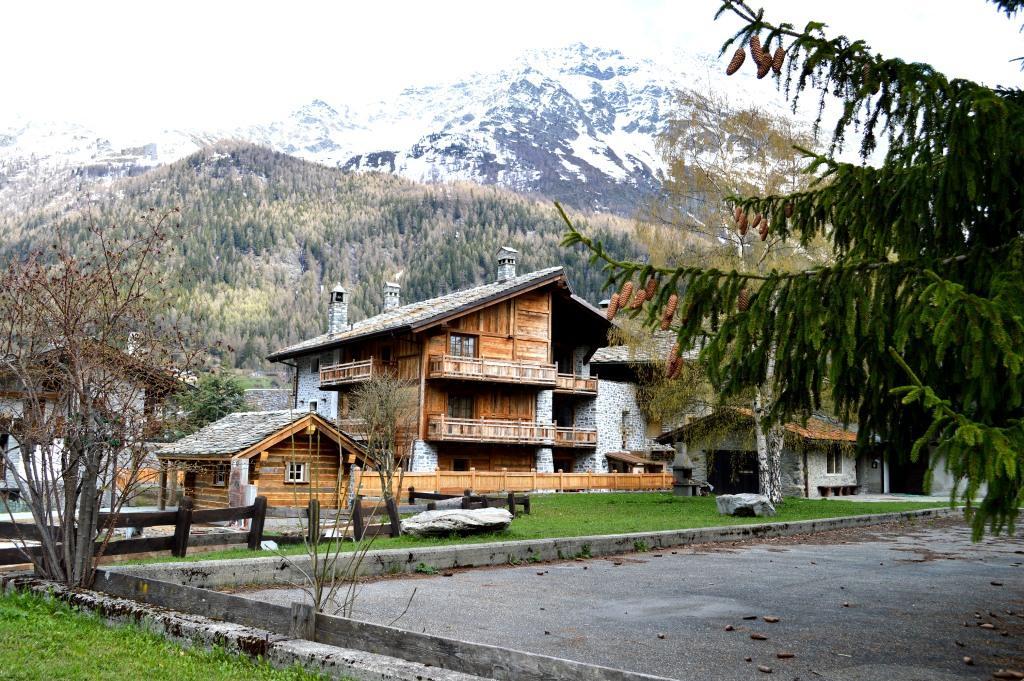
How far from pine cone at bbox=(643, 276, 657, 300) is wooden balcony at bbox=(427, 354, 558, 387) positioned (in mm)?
29969

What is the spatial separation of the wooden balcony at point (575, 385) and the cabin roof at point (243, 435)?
1978 centimetres

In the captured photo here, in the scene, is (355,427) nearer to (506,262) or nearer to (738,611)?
(506,262)

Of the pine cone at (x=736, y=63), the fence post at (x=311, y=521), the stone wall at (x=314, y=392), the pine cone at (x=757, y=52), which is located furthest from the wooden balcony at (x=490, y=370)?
the pine cone at (x=736, y=63)

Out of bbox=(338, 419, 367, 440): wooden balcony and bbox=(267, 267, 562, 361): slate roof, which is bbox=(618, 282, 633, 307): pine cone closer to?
bbox=(338, 419, 367, 440): wooden balcony

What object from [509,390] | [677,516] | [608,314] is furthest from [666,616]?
[509,390]

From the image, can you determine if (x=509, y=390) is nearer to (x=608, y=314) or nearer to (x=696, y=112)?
(x=696, y=112)

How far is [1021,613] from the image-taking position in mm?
8992

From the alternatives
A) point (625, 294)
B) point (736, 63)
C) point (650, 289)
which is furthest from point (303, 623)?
point (736, 63)

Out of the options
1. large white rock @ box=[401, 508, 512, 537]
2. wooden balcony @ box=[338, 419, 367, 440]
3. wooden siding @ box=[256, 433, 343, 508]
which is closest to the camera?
large white rock @ box=[401, 508, 512, 537]

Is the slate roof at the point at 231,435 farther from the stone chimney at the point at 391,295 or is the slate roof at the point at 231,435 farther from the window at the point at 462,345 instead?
the stone chimney at the point at 391,295

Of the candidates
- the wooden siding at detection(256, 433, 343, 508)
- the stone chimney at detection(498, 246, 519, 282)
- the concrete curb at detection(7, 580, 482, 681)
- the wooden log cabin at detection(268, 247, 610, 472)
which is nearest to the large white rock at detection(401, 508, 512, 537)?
the concrete curb at detection(7, 580, 482, 681)

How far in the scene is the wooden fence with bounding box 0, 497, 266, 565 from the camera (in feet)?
29.8

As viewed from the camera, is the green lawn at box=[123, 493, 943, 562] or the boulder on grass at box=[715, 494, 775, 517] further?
the boulder on grass at box=[715, 494, 775, 517]

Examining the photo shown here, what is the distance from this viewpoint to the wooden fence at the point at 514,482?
3120 cm
